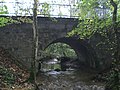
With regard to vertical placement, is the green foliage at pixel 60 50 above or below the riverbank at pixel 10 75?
below

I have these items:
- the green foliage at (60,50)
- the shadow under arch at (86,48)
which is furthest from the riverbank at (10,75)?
the green foliage at (60,50)

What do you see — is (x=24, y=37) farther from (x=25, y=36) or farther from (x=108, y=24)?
(x=108, y=24)

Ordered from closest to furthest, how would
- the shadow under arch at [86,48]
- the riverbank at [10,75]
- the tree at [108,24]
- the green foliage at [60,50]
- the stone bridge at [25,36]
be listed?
the tree at [108,24] < the riverbank at [10,75] < the stone bridge at [25,36] < the shadow under arch at [86,48] < the green foliage at [60,50]

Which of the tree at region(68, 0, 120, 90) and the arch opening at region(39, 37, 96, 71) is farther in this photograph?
the arch opening at region(39, 37, 96, 71)

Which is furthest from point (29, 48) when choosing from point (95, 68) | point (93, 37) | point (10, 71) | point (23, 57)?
point (95, 68)

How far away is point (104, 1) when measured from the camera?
51.6 ft

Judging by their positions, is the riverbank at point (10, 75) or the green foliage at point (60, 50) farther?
the green foliage at point (60, 50)

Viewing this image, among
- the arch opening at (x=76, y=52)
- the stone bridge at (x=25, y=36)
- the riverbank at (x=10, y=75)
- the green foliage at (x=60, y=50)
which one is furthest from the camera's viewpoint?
the green foliage at (x=60, y=50)

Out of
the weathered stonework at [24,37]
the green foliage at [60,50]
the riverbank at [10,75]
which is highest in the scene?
the weathered stonework at [24,37]

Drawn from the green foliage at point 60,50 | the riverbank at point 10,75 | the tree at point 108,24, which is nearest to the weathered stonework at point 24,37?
the riverbank at point 10,75

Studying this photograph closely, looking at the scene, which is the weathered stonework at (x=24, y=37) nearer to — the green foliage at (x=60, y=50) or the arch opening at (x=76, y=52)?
the arch opening at (x=76, y=52)

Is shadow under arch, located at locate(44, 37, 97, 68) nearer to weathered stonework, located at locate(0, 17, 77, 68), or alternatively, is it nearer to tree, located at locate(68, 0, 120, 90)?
weathered stonework, located at locate(0, 17, 77, 68)

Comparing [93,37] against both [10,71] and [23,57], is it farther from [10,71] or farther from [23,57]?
[10,71]

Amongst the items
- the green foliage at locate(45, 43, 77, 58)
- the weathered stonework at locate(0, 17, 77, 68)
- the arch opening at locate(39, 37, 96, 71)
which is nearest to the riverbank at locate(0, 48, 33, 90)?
the weathered stonework at locate(0, 17, 77, 68)
